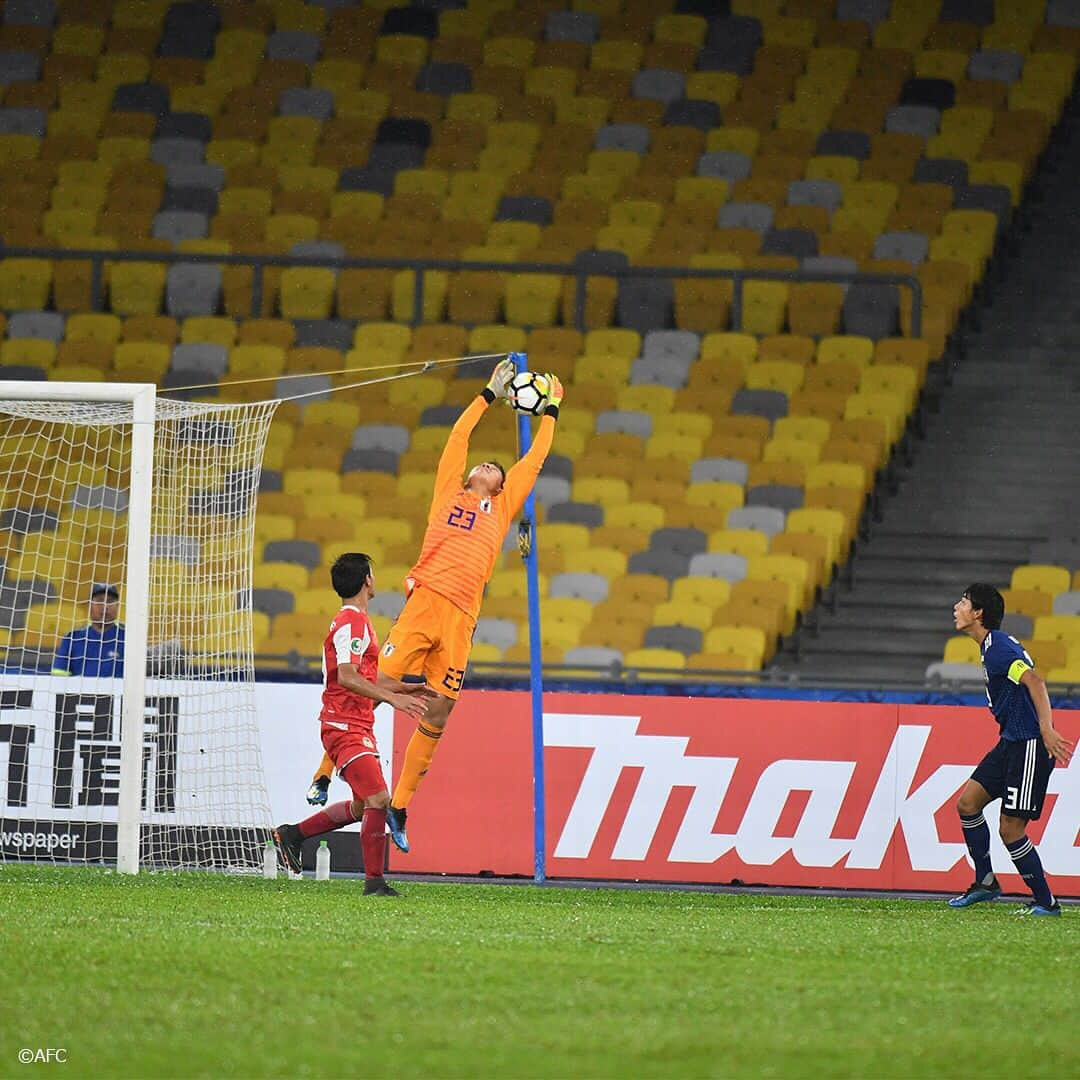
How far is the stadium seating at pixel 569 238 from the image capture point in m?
16.7

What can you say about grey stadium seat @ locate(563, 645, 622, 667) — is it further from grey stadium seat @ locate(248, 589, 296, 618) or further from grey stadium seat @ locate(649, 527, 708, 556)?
grey stadium seat @ locate(248, 589, 296, 618)

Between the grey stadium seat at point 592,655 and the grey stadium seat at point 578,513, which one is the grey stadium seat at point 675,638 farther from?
the grey stadium seat at point 578,513

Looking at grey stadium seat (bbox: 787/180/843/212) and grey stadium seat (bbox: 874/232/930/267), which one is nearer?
grey stadium seat (bbox: 874/232/930/267)

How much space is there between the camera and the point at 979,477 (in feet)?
57.7

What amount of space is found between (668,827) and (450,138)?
438 inches

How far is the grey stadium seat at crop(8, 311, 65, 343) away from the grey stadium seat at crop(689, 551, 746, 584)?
6.81m

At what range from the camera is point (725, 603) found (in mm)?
16031

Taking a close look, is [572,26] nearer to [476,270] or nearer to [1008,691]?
[476,270]

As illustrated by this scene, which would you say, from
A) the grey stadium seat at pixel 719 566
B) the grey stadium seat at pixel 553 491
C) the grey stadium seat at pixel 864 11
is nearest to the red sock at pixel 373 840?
the grey stadium seat at pixel 719 566

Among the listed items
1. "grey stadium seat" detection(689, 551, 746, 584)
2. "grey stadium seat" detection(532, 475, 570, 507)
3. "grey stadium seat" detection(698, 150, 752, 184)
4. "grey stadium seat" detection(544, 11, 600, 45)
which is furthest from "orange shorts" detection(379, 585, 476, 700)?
"grey stadium seat" detection(544, 11, 600, 45)

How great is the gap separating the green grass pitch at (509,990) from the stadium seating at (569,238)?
7130 mm

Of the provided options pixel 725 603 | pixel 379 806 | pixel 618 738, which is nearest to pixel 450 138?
A: pixel 725 603

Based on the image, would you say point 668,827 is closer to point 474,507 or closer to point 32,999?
point 474,507

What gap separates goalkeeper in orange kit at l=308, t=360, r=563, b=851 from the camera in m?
10.3
